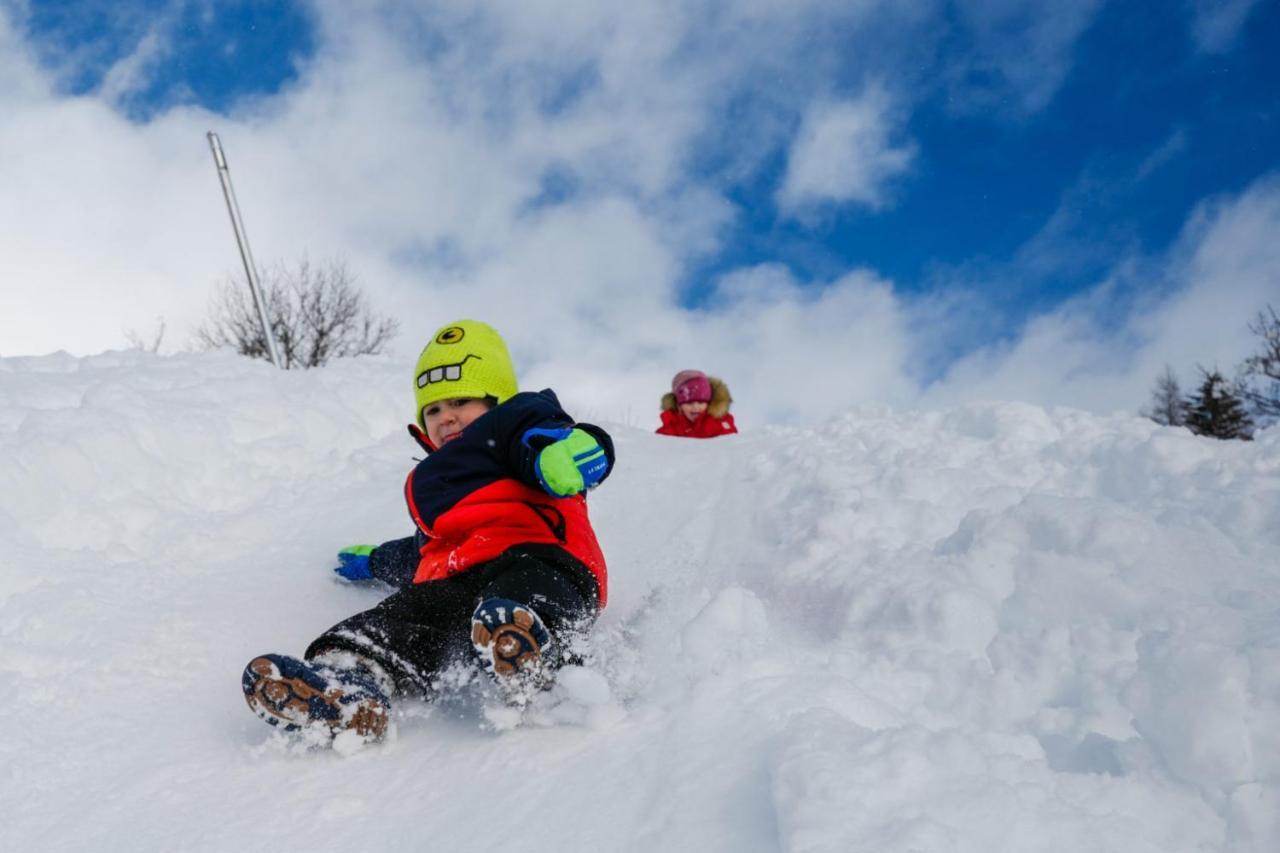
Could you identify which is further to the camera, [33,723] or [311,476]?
[311,476]

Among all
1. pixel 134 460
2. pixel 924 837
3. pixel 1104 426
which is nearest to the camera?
pixel 924 837

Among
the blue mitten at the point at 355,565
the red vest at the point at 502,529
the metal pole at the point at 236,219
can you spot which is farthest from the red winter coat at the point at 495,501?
the metal pole at the point at 236,219

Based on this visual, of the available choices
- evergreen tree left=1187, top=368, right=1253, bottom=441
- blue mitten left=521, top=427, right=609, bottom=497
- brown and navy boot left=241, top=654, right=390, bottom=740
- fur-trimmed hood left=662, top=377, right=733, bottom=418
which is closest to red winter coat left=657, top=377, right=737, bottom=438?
fur-trimmed hood left=662, top=377, right=733, bottom=418

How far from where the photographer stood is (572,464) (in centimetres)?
222

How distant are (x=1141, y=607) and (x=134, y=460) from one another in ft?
11.8

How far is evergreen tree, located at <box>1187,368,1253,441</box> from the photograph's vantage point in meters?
22.5

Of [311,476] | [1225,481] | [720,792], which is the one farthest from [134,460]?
[1225,481]

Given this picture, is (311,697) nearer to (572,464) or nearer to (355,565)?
(572,464)

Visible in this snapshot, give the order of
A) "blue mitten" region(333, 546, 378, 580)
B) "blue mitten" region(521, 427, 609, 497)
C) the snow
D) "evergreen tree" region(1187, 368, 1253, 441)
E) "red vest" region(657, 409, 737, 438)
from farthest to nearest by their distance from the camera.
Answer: "evergreen tree" region(1187, 368, 1253, 441), "red vest" region(657, 409, 737, 438), "blue mitten" region(333, 546, 378, 580), "blue mitten" region(521, 427, 609, 497), the snow

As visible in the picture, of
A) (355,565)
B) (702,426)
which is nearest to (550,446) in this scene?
(355,565)

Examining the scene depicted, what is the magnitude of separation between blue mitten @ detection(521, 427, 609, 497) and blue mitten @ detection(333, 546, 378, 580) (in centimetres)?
103

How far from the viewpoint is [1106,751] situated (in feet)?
5.04

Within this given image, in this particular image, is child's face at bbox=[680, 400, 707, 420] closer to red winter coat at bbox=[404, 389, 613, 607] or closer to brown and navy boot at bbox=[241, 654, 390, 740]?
red winter coat at bbox=[404, 389, 613, 607]

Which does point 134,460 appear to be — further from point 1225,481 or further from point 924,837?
point 1225,481
